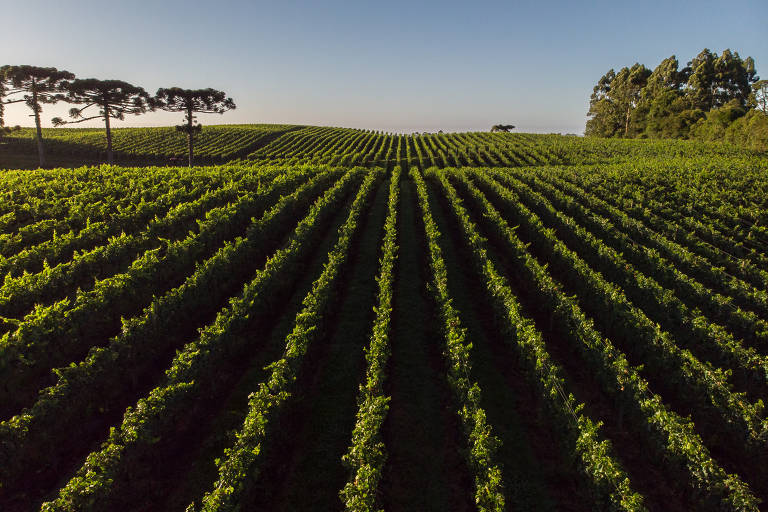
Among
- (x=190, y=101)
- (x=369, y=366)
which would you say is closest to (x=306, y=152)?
(x=190, y=101)

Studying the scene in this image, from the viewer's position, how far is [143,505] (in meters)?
8.25

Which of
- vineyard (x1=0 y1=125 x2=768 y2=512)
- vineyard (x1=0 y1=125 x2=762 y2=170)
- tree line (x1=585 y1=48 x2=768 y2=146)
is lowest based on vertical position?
vineyard (x1=0 y1=125 x2=768 y2=512)

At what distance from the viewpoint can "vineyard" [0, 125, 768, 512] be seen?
8531 millimetres

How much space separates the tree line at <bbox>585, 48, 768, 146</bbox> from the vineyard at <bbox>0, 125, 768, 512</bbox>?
51.3 m

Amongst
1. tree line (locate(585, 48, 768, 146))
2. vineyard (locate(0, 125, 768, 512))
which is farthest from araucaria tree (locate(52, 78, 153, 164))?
tree line (locate(585, 48, 768, 146))

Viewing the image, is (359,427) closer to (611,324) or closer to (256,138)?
(611,324)

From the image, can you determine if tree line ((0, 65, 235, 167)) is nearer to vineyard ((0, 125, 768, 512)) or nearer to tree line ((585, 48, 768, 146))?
vineyard ((0, 125, 768, 512))

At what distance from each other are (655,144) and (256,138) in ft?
253

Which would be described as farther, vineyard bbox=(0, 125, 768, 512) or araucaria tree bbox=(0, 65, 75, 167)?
araucaria tree bbox=(0, 65, 75, 167)

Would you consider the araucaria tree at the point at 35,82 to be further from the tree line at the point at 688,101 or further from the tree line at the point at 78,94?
the tree line at the point at 688,101

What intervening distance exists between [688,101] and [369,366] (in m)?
102

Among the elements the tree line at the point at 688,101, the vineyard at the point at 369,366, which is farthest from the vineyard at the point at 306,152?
the vineyard at the point at 369,366

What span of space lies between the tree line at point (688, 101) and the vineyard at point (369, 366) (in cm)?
5131

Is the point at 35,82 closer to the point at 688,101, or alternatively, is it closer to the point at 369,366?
the point at 369,366
